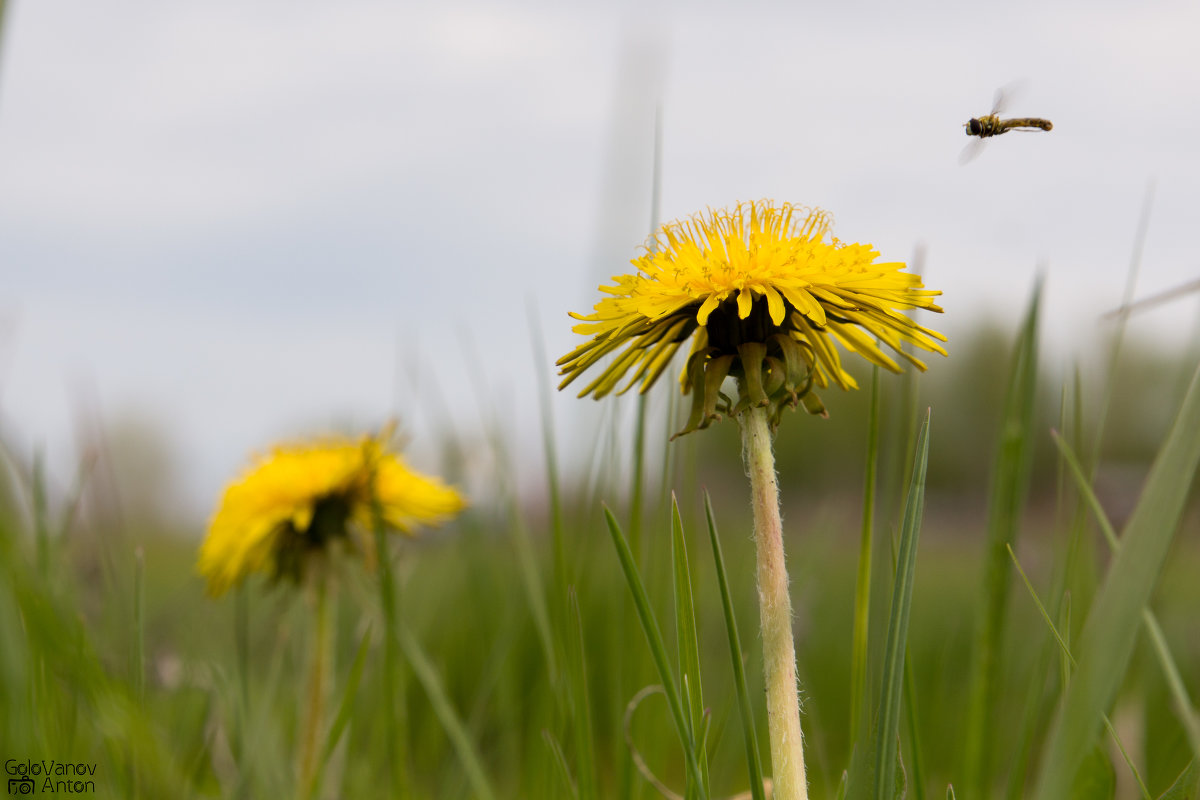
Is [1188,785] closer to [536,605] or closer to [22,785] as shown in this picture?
[536,605]

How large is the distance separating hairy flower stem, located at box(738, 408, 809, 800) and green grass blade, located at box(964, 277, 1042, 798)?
489 mm

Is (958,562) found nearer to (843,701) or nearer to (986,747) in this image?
(843,701)

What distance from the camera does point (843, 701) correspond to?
282 cm

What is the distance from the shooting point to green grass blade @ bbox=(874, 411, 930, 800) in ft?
2.25

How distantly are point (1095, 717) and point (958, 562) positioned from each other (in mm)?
7997

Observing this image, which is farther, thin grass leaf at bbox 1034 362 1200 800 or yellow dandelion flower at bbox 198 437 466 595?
yellow dandelion flower at bbox 198 437 466 595

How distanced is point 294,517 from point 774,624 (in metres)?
1.00

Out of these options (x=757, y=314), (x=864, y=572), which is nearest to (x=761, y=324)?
(x=757, y=314)

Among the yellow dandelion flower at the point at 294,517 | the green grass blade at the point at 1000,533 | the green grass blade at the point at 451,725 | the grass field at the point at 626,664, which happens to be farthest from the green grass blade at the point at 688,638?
the yellow dandelion flower at the point at 294,517

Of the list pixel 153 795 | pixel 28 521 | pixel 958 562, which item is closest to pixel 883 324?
pixel 153 795

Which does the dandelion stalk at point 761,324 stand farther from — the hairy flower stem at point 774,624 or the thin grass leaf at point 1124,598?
the thin grass leaf at point 1124,598

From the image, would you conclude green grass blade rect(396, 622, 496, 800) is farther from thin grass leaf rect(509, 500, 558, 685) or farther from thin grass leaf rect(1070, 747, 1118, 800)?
thin grass leaf rect(1070, 747, 1118, 800)

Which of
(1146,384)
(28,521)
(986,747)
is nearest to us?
(986,747)

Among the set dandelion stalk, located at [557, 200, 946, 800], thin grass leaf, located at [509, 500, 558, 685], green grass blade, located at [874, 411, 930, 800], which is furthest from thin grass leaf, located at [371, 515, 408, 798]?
green grass blade, located at [874, 411, 930, 800]
